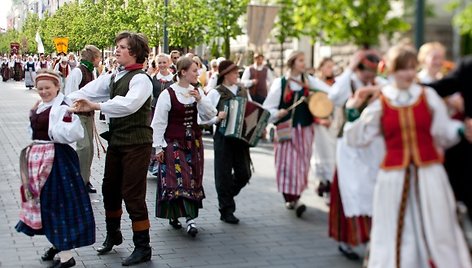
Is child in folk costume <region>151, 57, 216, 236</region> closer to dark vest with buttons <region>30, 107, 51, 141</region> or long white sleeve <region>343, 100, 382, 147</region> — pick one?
dark vest with buttons <region>30, 107, 51, 141</region>

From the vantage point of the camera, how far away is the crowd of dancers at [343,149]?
3.37 meters

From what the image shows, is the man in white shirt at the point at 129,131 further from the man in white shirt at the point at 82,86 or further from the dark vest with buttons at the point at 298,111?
the man in white shirt at the point at 82,86

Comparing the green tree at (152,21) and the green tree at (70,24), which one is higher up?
Answer: the green tree at (152,21)

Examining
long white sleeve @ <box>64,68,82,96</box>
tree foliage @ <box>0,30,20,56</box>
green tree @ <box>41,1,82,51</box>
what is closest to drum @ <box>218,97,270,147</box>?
long white sleeve @ <box>64,68,82,96</box>

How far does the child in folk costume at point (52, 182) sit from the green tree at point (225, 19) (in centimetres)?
159

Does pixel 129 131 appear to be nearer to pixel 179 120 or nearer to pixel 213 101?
pixel 179 120

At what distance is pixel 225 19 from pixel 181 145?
2549 mm

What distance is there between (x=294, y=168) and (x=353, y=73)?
69cm

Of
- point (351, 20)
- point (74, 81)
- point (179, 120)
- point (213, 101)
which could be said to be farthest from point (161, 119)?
point (351, 20)

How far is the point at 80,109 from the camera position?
508 centimetres

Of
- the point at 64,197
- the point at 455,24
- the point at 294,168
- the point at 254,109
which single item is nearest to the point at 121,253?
the point at 64,197

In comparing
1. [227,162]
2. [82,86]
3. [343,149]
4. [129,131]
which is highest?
[343,149]

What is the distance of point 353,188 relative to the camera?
376cm

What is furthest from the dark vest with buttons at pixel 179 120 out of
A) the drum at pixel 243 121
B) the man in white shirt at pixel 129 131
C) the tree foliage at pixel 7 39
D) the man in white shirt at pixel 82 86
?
the tree foliage at pixel 7 39
